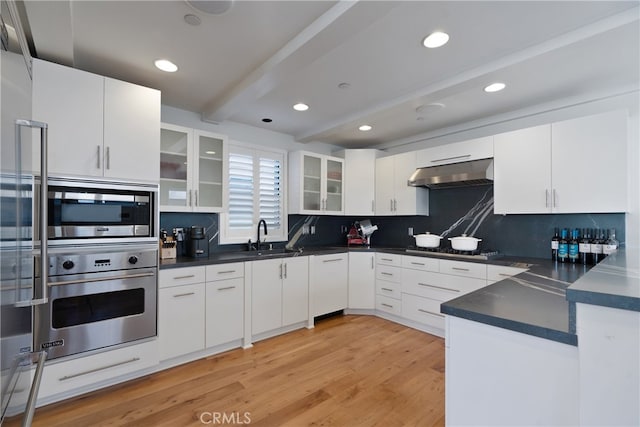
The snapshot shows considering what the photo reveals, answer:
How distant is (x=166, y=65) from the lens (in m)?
2.26

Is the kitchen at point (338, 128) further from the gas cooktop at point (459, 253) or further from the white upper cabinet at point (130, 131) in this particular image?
the gas cooktop at point (459, 253)

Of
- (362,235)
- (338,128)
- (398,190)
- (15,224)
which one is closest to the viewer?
(15,224)

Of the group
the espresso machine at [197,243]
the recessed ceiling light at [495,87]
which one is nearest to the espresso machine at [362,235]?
the espresso machine at [197,243]

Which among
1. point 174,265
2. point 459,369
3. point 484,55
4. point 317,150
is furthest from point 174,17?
point 317,150

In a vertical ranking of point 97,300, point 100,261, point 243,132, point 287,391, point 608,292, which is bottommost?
point 287,391

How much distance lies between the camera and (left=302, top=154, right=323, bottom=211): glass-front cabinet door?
3.89 meters

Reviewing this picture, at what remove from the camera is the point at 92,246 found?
208 cm

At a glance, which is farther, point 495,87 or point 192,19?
point 495,87

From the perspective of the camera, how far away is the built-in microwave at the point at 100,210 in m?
1.97

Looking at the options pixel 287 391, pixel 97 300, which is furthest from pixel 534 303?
pixel 97 300

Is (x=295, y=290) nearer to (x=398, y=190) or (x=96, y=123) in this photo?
(x=398, y=190)

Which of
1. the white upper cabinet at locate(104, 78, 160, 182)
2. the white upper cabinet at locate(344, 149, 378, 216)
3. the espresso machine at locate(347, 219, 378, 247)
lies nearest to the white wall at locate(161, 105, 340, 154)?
the white upper cabinet at locate(344, 149, 378, 216)

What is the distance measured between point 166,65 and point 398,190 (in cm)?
291

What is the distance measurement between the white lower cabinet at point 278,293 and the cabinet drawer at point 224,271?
0.47 feet
